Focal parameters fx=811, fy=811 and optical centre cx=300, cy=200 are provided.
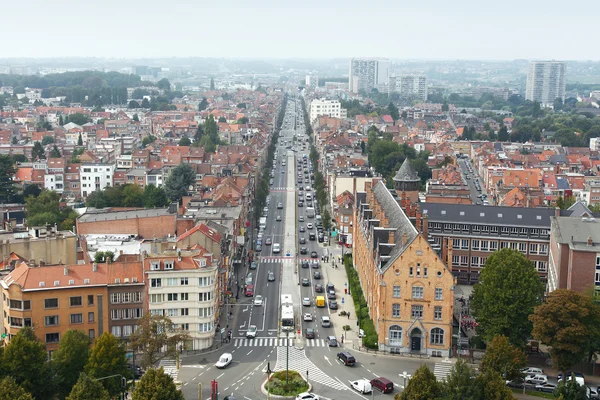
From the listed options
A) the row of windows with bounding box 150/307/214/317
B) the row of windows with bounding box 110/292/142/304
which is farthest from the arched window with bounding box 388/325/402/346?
the row of windows with bounding box 110/292/142/304

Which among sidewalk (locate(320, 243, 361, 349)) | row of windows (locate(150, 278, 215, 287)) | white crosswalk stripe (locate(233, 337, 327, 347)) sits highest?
row of windows (locate(150, 278, 215, 287))

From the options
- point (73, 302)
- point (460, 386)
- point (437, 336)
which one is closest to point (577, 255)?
point (437, 336)

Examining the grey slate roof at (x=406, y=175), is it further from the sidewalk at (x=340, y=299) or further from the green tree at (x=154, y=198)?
the green tree at (x=154, y=198)

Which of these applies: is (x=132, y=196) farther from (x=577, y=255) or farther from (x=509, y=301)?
(x=577, y=255)

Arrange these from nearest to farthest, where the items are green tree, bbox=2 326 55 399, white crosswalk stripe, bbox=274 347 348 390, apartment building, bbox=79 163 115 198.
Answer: green tree, bbox=2 326 55 399 < white crosswalk stripe, bbox=274 347 348 390 < apartment building, bbox=79 163 115 198

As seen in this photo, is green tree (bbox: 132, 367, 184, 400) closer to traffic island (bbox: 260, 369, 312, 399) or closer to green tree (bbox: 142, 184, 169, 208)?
traffic island (bbox: 260, 369, 312, 399)

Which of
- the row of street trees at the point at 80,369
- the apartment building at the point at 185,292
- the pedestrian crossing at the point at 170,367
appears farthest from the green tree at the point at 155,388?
the apartment building at the point at 185,292
